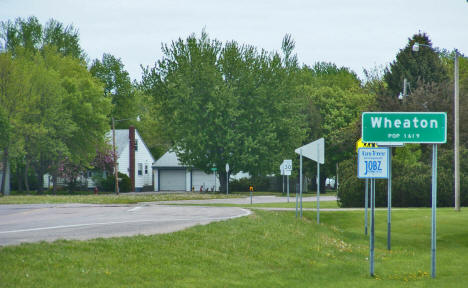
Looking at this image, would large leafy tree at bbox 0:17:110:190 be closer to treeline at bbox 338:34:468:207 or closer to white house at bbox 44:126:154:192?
white house at bbox 44:126:154:192

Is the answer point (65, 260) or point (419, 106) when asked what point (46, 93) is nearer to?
point (419, 106)

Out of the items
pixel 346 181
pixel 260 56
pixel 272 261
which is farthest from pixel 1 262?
pixel 260 56

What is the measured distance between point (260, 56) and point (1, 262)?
49249 mm

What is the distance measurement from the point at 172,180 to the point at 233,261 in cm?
6741

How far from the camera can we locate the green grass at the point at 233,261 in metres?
10.4

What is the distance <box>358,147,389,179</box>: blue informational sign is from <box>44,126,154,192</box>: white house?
196ft

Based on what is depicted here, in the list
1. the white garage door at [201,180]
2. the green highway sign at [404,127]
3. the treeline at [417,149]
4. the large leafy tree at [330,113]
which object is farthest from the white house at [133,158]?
the green highway sign at [404,127]

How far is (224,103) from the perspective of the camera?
2189 inches

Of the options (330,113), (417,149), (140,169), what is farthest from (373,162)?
(140,169)

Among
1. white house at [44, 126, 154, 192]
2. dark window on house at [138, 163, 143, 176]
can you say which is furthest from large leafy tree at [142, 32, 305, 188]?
dark window on house at [138, 163, 143, 176]

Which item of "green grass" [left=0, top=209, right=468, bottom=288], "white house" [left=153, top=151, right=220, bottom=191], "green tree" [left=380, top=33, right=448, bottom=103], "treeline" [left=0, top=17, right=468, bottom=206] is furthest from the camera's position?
"white house" [left=153, top=151, right=220, bottom=191]

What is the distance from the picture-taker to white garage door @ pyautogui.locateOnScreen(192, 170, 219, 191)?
3070 inches

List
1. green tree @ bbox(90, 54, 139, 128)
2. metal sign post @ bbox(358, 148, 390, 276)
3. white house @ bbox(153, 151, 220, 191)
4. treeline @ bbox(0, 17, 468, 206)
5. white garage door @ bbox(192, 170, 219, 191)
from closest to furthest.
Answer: metal sign post @ bbox(358, 148, 390, 276) → treeline @ bbox(0, 17, 468, 206) → white garage door @ bbox(192, 170, 219, 191) → white house @ bbox(153, 151, 220, 191) → green tree @ bbox(90, 54, 139, 128)

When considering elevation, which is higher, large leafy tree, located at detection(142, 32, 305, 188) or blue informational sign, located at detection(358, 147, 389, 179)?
large leafy tree, located at detection(142, 32, 305, 188)
